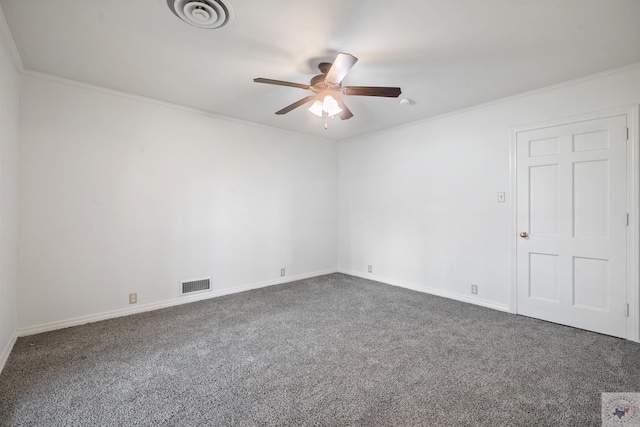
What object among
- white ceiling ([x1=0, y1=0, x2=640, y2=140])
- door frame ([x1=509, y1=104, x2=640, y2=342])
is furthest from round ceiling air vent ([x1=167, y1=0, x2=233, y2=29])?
door frame ([x1=509, y1=104, x2=640, y2=342])

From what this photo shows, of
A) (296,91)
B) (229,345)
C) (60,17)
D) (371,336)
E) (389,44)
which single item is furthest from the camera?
(296,91)

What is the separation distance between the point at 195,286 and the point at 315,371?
2304 millimetres

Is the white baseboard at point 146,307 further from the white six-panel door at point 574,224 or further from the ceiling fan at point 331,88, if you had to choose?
the white six-panel door at point 574,224

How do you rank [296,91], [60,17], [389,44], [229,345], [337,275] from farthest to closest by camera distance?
[337,275] → [296,91] → [229,345] → [389,44] → [60,17]

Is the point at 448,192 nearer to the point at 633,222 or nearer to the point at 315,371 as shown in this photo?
the point at 633,222

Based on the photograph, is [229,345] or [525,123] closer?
[229,345]

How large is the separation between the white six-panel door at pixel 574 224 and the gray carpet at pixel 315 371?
0.28m

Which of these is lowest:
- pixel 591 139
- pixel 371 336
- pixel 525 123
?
pixel 371 336

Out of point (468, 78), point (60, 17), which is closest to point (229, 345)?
point (60, 17)

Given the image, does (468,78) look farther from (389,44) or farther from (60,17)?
(60,17)

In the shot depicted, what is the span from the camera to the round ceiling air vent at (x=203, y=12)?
1.85 metres

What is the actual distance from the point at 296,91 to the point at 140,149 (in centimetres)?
195

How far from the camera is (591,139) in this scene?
9.51ft

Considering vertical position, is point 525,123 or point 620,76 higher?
point 620,76
